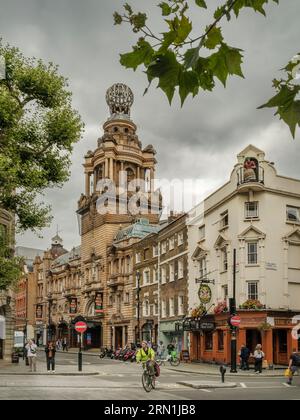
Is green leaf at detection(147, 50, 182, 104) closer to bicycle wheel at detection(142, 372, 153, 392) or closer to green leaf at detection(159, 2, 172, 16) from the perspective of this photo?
green leaf at detection(159, 2, 172, 16)

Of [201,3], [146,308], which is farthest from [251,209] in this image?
[201,3]

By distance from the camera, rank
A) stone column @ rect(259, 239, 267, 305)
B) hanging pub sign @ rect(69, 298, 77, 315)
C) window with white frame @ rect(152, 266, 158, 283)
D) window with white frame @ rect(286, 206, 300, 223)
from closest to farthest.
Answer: stone column @ rect(259, 239, 267, 305)
window with white frame @ rect(286, 206, 300, 223)
window with white frame @ rect(152, 266, 158, 283)
hanging pub sign @ rect(69, 298, 77, 315)

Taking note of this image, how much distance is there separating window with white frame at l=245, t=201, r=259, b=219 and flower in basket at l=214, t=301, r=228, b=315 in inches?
248

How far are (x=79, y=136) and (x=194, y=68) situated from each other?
24341 millimetres

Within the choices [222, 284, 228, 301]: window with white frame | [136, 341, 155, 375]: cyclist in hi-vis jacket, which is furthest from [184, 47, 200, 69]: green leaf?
[222, 284, 228, 301]: window with white frame

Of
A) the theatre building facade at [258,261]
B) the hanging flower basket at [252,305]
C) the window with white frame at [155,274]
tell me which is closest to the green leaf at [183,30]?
the theatre building facade at [258,261]

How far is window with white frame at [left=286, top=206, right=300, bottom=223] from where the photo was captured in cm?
4188

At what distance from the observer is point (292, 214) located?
42094mm

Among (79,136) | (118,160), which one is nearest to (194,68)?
(79,136)

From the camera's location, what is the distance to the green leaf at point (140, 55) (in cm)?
353

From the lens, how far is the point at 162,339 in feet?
185

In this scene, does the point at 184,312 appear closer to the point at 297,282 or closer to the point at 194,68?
the point at 297,282

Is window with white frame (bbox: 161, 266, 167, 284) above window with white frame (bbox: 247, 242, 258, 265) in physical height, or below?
below

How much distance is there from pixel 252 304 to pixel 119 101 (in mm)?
55479
